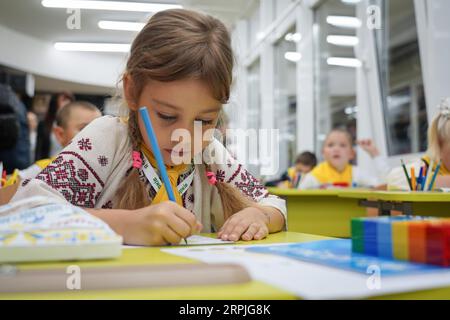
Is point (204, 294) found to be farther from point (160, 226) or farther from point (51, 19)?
point (51, 19)

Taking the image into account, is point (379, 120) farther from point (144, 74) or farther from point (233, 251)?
point (233, 251)

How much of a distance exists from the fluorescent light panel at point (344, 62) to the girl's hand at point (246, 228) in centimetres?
249

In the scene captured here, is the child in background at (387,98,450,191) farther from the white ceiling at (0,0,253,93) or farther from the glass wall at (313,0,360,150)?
the glass wall at (313,0,360,150)

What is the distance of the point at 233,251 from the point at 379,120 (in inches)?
105

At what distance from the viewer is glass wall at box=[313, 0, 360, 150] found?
11.7ft

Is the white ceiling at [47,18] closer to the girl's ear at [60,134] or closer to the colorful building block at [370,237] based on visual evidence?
the girl's ear at [60,134]

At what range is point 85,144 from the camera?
83 cm

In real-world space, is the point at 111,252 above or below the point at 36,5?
below

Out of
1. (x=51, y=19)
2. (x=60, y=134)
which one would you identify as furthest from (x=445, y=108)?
(x=51, y=19)

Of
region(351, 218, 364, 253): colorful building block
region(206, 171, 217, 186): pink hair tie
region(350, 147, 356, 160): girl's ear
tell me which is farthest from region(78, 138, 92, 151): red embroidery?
region(350, 147, 356, 160): girl's ear

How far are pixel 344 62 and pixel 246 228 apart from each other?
3.30 m

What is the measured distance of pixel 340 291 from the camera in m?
0.29
